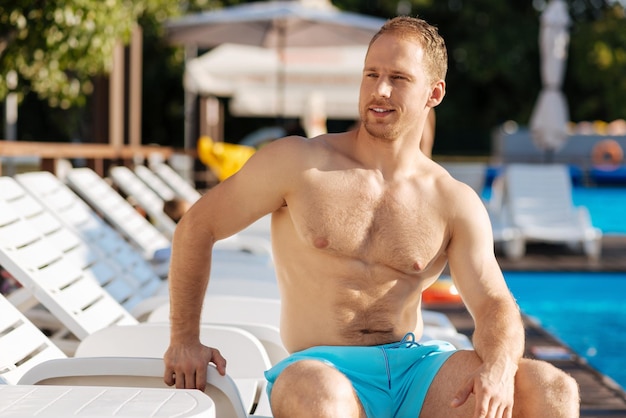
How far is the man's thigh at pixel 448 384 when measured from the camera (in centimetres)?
230

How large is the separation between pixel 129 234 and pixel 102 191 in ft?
1.26

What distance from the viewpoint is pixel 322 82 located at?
1606cm

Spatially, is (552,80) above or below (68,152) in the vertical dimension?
below

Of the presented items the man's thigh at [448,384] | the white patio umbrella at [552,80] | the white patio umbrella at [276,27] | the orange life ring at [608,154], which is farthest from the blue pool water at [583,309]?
the orange life ring at [608,154]

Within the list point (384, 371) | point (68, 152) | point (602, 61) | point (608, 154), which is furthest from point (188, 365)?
point (602, 61)

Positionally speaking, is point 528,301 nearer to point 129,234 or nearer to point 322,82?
point 129,234

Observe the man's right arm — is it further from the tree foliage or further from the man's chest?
the tree foliage

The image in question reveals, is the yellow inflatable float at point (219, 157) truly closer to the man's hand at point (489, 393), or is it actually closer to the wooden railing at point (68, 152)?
the wooden railing at point (68, 152)

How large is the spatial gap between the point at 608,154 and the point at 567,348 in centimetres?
1976

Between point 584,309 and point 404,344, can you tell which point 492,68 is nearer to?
point 584,309

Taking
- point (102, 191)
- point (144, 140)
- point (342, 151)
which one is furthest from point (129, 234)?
point (144, 140)

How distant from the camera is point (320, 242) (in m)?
2.38

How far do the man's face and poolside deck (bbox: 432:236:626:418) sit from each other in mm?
2149

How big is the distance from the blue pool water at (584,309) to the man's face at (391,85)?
439 cm
